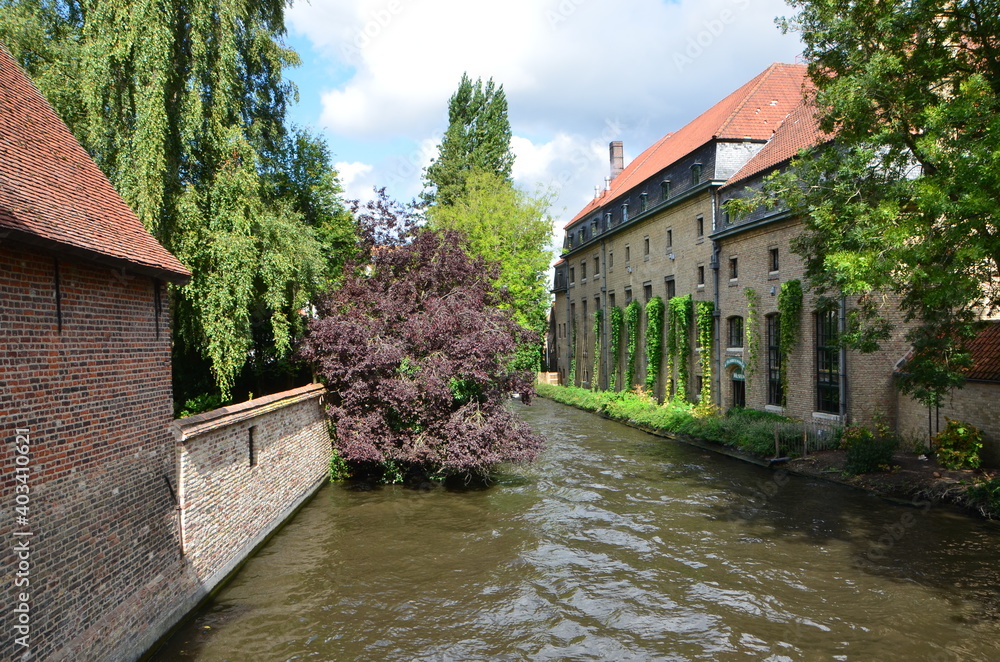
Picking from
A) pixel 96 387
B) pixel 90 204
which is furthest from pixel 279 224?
pixel 96 387

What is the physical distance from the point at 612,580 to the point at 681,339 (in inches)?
730

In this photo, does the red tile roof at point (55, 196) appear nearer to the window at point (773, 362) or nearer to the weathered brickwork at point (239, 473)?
the weathered brickwork at point (239, 473)

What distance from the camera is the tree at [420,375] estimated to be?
49.4ft

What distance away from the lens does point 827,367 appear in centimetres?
1989

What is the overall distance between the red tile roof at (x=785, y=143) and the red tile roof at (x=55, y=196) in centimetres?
1907

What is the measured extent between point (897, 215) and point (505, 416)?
8.98 m

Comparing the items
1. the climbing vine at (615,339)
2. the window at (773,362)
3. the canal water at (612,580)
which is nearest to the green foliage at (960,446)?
the canal water at (612,580)

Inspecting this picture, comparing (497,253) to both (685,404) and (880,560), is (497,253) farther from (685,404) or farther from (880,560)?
(880,560)

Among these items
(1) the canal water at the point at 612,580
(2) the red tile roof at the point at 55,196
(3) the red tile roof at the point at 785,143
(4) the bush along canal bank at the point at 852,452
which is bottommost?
(1) the canal water at the point at 612,580

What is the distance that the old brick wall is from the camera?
5730 millimetres

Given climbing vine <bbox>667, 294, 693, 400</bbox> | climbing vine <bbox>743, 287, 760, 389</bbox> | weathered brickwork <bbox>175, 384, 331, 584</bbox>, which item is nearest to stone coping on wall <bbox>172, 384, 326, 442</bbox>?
weathered brickwork <bbox>175, 384, 331, 584</bbox>

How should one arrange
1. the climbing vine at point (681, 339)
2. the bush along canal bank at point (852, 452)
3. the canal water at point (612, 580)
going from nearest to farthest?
the canal water at point (612, 580) < the bush along canal bank at point (852, 452) < the climbing vine at point (681, 339)

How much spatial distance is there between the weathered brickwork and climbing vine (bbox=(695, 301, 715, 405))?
16.6 m

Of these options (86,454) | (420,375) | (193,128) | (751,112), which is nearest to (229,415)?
(86,454)
